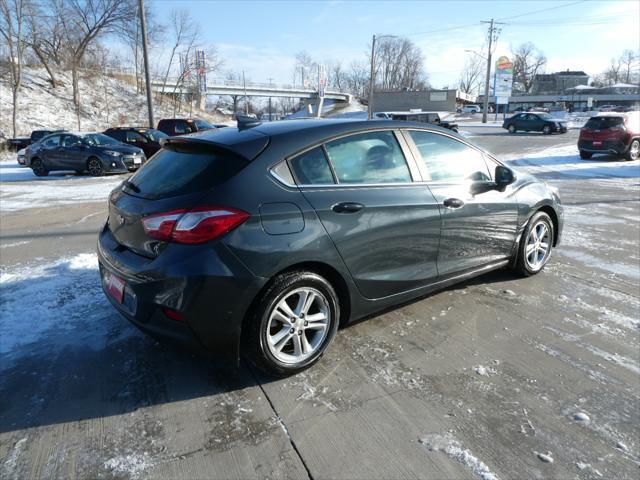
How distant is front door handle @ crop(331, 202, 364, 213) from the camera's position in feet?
10.3

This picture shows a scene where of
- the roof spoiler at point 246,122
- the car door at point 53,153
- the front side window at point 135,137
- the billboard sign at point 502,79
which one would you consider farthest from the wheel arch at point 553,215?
the billboard sign at point 502,79

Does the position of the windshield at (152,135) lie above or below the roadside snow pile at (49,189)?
above

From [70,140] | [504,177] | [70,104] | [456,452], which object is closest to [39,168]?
[70,140]

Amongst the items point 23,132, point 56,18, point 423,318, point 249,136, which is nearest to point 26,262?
point 249,136

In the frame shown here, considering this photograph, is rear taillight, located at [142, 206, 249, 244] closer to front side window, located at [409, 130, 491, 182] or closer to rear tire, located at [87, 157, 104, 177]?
front side window, located at [409, 130, 491, 182]

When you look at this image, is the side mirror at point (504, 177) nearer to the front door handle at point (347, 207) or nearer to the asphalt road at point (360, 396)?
the asphalt road at point (360, 396)

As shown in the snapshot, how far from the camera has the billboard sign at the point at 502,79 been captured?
55.7 meters

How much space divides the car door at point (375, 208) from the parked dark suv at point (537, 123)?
119 ft

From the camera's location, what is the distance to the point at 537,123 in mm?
35812

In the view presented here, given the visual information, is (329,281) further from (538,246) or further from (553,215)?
(553,215)

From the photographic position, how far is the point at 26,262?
18.0 feet

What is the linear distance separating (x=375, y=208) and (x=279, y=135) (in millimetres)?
842

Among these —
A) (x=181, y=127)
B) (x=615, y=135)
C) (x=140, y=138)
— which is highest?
(x=181, y=127)

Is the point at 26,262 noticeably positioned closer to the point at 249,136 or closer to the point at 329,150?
the point at 249,136
